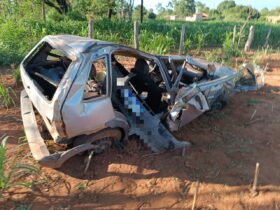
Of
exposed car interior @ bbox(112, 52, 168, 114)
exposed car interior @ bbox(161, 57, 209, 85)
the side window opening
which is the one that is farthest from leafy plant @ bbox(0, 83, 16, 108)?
exposed car interior @ bbox(161, 57, 209, 85)

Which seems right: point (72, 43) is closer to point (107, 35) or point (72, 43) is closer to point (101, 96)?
point (101, 96)

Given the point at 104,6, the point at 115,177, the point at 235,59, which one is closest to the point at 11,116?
the point at 115,177

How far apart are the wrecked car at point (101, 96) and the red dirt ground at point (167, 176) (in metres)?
0.27

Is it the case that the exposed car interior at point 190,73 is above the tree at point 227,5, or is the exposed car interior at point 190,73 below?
below

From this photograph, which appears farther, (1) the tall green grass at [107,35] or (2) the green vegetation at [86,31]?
(2) the green vegetation at [86,31]

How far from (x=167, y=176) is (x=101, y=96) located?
1.32m

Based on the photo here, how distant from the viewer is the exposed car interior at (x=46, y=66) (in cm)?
420

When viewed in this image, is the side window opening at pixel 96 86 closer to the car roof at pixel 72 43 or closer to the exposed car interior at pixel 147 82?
the car roof at pixel 72 43

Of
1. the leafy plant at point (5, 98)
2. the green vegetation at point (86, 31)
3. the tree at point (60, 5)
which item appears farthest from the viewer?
the tree at point (60, 5)

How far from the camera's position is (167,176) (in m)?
3.86

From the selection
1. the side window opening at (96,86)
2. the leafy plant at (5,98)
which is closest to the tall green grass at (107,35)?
the leafy plant at (5,98)

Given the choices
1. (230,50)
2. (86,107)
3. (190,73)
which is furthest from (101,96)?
(230,50)

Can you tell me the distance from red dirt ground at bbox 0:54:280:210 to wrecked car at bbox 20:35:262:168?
269 mm

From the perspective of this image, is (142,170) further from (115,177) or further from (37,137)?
(37,137)
